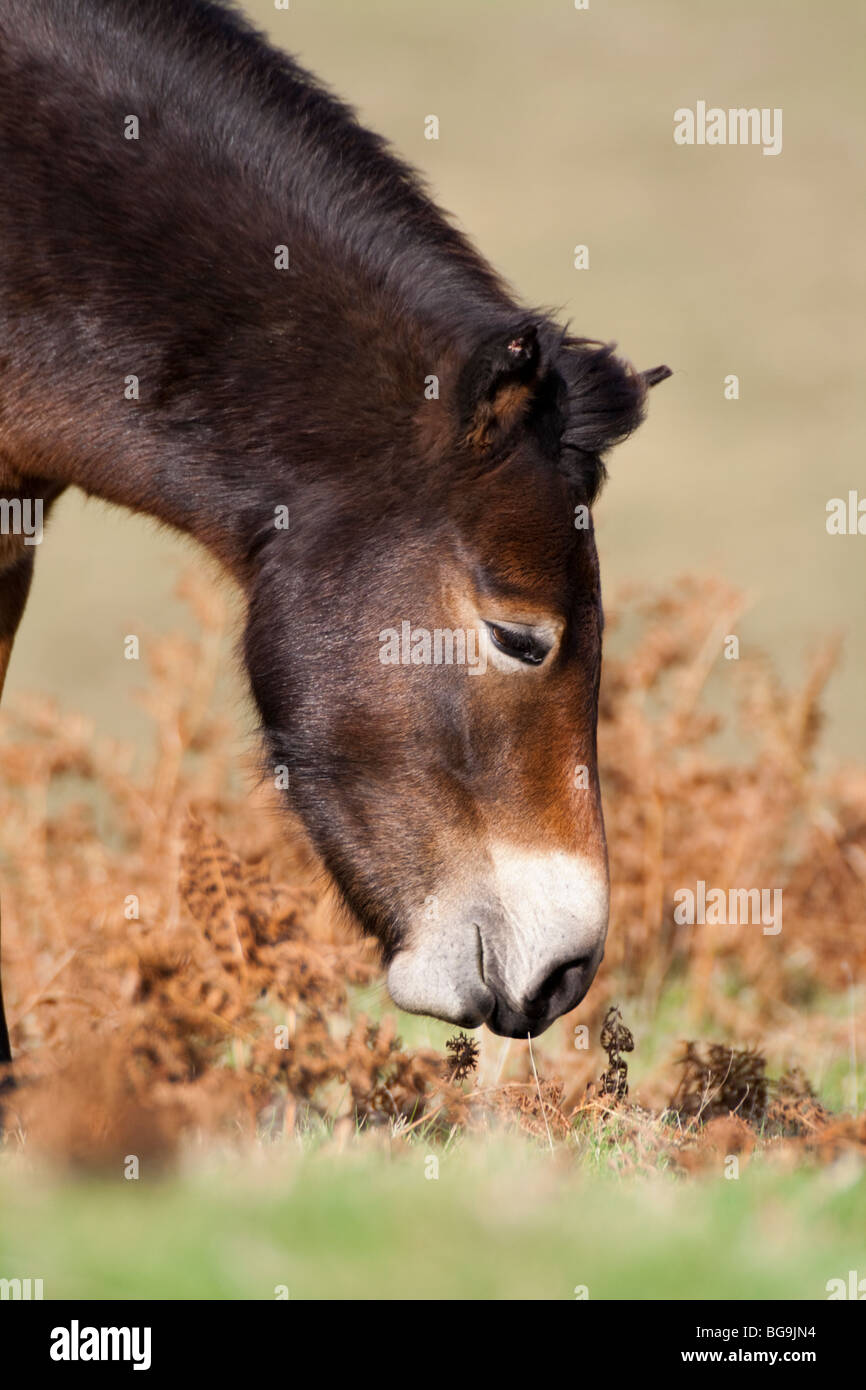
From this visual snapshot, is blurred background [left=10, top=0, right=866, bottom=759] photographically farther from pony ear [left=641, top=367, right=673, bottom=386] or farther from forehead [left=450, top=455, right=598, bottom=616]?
forehead [left=450, top=455, right=598, bottom=616]

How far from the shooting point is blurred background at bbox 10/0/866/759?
59.1 ft

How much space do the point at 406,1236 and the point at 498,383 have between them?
2175 millimetres

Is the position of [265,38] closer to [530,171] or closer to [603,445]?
[603,445]

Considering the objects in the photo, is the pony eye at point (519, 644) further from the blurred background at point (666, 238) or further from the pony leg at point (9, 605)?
the blurred background at point (666, 238)

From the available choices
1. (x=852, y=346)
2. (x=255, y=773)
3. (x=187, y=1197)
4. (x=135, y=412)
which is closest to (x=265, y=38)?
(x=135, y=412)

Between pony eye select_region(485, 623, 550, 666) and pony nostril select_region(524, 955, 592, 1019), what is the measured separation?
0.78 metres

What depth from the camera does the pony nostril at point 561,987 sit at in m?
4.21

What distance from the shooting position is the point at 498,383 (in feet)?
13.8

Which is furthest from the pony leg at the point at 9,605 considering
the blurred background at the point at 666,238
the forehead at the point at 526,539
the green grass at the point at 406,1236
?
the blurred background at the point at 666,238

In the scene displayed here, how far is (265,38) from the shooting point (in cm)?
495

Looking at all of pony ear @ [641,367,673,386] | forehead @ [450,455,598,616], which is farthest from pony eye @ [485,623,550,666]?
pony ear @ [641,367,673,386]

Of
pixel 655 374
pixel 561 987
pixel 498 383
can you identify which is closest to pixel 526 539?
pixel 498 383

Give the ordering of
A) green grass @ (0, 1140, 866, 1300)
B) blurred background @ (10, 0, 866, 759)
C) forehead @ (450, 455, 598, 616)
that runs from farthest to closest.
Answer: blurred background @ (10, 0, 866, 759)
forehead @ (450, 455, 598, 616)
green grass @ (0, 1140, 866, 1300)

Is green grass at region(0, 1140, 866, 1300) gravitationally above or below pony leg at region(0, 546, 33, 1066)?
below
